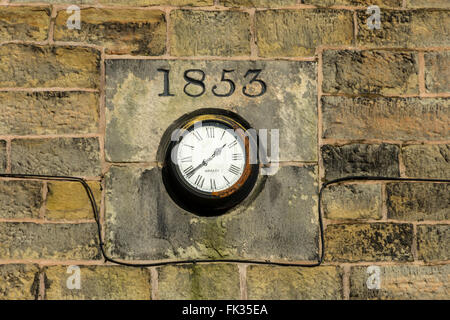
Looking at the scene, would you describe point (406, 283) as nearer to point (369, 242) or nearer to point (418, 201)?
point (369, 242)

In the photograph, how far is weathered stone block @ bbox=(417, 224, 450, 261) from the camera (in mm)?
2438

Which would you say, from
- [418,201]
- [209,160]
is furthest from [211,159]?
[418,201]

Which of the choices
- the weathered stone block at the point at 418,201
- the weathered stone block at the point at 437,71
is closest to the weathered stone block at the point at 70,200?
the weathered stone block at the point at 418,201

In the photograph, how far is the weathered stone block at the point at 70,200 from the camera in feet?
7.87

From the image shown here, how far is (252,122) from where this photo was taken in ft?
8.02

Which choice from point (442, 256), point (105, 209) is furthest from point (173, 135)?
point (442, 256)

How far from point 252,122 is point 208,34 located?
1.66ft

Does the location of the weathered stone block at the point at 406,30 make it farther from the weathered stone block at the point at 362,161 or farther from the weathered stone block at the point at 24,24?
the weathered stone block at the point at 24,24

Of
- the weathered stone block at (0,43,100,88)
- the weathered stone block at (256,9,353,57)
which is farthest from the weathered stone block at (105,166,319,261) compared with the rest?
the weathered stone block at (256,9,353,57)

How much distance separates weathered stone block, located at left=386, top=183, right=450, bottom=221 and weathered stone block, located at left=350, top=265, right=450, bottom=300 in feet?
0.85

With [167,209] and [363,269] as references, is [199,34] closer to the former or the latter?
[167,209]

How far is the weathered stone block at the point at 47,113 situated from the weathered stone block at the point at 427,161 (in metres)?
1.60

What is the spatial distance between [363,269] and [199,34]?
1.45 metres

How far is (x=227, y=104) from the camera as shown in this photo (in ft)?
8.04
